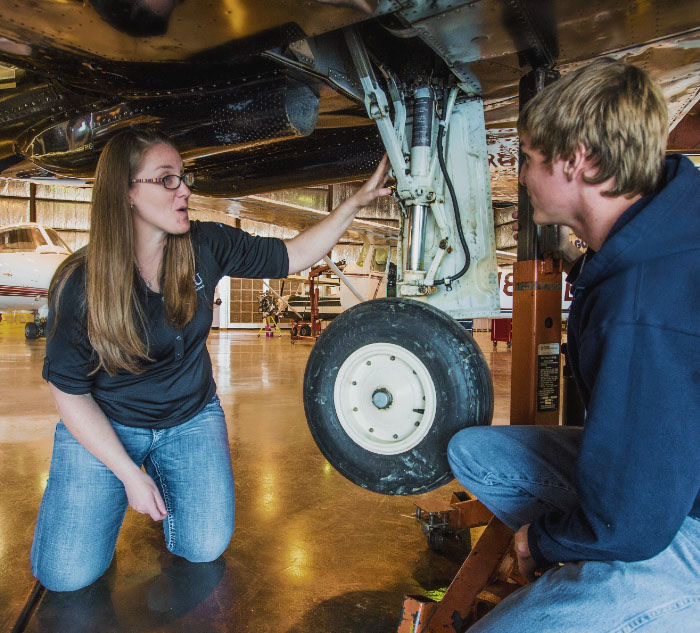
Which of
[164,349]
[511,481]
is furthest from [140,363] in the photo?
[511,481]

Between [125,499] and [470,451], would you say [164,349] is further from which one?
[470,451]

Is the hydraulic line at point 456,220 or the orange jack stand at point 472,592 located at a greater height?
the hydraulic line at point 456,220

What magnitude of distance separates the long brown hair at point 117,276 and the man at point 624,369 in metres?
1.10

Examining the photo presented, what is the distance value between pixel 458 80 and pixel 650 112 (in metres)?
1.08

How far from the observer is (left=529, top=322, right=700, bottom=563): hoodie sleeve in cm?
72

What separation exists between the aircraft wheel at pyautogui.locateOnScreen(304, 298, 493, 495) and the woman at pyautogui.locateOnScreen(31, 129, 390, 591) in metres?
0.38

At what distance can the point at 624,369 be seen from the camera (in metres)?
0.75

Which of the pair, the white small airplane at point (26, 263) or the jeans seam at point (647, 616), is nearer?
the jeans seam at point (647, 616)

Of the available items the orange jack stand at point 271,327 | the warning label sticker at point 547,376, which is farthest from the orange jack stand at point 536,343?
the orange jack stand at point 271,327

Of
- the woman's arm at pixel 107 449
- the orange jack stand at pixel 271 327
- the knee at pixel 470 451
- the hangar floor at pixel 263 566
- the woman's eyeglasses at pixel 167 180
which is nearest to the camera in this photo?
the knee at pixel 470 451

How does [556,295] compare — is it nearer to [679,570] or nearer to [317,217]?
[679,570]

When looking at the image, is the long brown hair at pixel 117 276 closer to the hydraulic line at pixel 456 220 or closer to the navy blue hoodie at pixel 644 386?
the hydraulic line at pixel 456 220

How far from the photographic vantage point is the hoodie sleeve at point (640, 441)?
2.38 ft

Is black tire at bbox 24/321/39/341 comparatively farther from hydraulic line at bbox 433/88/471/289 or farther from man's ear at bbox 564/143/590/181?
man's ear at bbox 564/143/590/181
